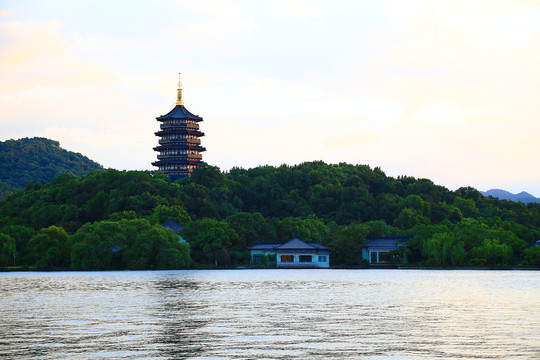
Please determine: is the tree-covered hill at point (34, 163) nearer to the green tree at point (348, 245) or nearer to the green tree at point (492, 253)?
the green tree at point (348, 245)

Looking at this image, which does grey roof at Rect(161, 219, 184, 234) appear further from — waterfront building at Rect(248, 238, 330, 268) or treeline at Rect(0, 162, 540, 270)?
waterfront building at Rect(248, 238, 330, 268)

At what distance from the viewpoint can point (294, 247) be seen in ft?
257

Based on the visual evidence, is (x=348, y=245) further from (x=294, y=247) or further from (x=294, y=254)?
(x=294, y=254)

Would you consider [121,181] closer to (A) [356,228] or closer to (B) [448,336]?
(A) [356,228]

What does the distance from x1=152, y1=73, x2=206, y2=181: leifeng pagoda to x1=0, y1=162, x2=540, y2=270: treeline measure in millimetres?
8205

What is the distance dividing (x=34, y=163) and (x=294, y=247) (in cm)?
8569

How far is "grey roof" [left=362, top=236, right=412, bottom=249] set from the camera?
258 feet

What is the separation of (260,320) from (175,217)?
201 ft

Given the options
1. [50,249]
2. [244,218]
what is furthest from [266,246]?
[50,249]

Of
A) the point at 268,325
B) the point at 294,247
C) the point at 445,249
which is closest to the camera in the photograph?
the point at 268,325

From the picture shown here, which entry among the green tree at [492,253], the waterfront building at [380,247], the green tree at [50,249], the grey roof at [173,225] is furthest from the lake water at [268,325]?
the grey roof at [173,225]

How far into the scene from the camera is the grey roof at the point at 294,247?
7781 centimetres

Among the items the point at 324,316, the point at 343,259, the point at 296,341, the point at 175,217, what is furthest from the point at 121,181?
the point at 296,341

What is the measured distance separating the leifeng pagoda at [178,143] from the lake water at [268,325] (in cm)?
8070
